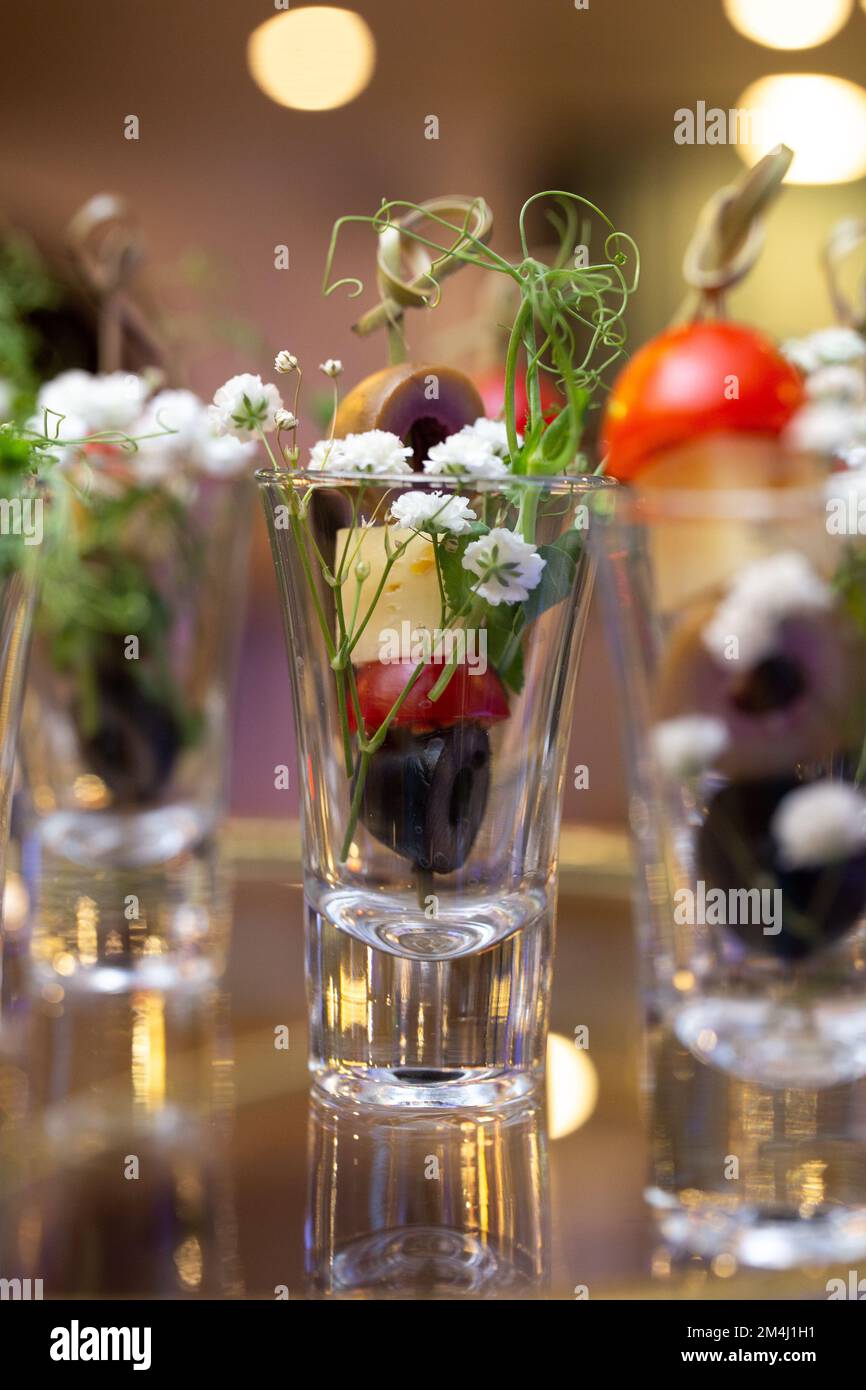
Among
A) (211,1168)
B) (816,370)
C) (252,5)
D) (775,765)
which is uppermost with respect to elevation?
(252,5)

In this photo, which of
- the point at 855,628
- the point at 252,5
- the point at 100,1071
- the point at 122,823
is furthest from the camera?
the point at 252,5

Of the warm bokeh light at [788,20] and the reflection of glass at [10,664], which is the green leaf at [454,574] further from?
the warm bokeh light at [788,20]

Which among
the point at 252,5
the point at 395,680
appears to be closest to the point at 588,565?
the point at 395,680

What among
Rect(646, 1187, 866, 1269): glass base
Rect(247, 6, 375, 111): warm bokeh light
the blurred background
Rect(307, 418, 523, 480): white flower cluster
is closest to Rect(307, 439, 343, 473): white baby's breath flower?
Rect(307, 418, 523, 480): white flower cluster

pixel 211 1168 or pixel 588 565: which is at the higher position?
pixel 588 565

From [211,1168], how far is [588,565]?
0.20 metres

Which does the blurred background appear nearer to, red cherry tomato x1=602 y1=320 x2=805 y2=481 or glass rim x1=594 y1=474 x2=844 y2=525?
red cherry tomato x1=602 y1=320 x2=805 y2=481

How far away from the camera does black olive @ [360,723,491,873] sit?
16.6 inches

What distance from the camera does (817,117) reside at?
99.5 inches

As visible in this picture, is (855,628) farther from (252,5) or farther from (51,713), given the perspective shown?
(252,5)

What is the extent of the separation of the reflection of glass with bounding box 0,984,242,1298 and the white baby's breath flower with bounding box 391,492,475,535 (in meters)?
0.18

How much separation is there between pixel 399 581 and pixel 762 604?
111 millimetres

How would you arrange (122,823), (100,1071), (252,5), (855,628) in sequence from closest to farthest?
1. (855,628)
2. (100,1071)
3. (122,823)
4. (252,5)

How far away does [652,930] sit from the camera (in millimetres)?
383
